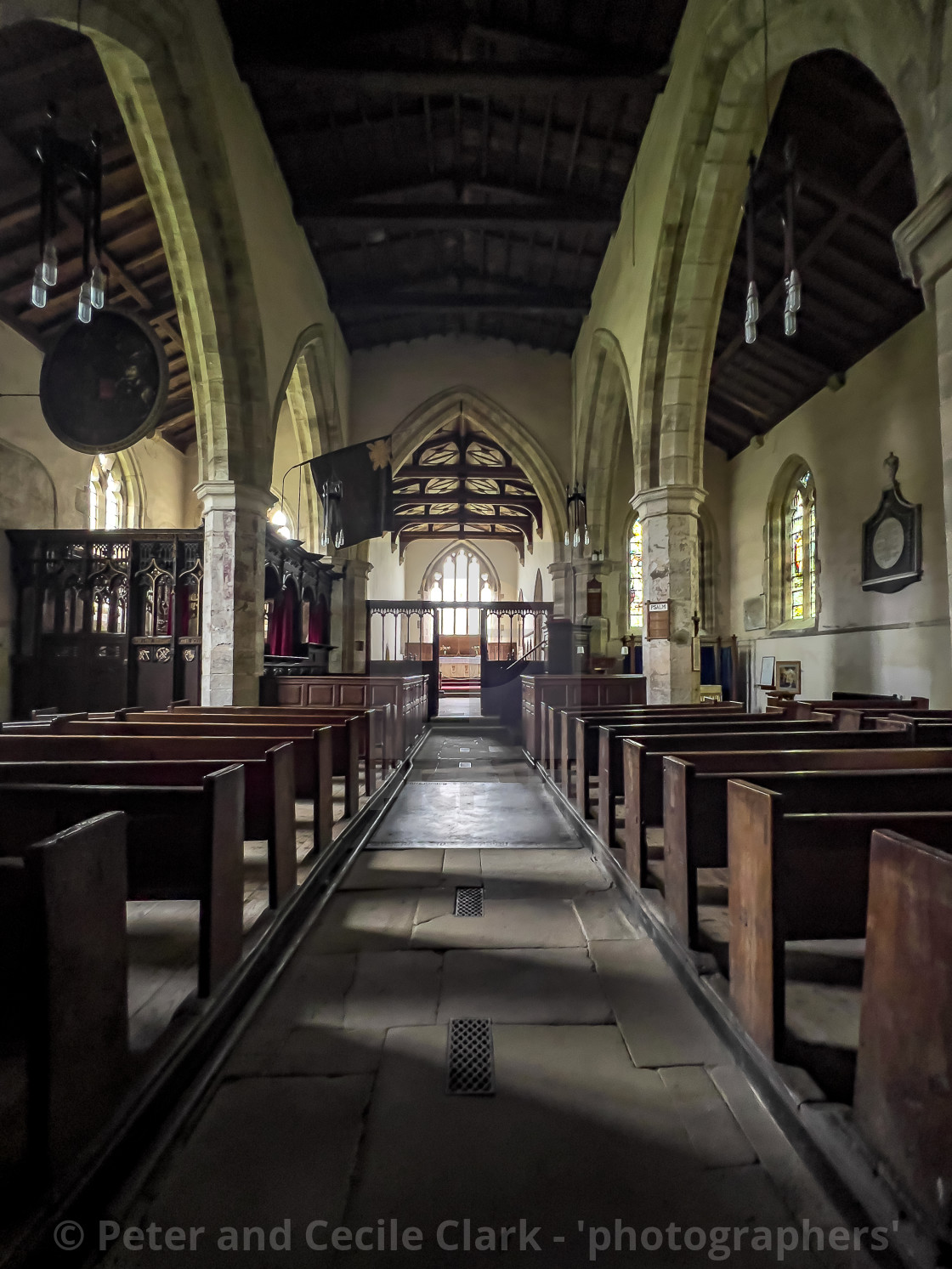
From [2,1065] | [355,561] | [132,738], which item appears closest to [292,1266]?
[2,1065]

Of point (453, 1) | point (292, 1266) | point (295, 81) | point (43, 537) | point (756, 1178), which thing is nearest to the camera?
point (292, 1266)

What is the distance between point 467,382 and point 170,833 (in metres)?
11.1

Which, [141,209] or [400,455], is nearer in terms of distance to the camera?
[141,209]

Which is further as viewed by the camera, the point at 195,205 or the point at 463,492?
the point at 463,492

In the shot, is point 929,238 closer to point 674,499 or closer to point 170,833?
point 170,833

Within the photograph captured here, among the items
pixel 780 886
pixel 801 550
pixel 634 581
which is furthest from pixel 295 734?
pixel 634 581

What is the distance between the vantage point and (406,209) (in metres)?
7.79

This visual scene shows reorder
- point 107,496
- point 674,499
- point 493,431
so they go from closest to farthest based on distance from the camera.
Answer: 1. point 674,499
2. point 107,496
3. point 493,431

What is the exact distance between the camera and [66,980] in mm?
1092

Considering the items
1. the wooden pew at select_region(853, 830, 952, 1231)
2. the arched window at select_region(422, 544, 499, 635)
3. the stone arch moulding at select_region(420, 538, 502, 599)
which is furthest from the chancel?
the arched window at select_region(422, 544, 499, 635)

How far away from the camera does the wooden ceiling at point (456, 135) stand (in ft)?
19.6

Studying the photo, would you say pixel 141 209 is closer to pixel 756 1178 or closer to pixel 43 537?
pixel 43 537

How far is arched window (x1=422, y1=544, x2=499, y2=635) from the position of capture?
24906 mm

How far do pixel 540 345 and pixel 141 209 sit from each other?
6682 mm
